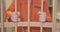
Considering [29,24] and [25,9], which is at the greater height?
[25,9]

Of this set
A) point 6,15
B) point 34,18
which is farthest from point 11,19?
point 34,18

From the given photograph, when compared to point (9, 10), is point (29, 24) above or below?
below

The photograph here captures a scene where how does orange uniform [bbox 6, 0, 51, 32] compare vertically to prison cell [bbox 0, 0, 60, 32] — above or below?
above

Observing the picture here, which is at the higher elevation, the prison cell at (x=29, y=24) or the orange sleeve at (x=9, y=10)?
the orange sleeve at (x=9, y=10)

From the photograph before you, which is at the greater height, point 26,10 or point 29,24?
point 26,10

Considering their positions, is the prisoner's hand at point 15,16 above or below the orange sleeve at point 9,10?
below

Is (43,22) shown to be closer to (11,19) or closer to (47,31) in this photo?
(47,31)

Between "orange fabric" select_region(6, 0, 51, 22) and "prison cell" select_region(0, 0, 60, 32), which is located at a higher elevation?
"orange fabric" select_region(6, 0, 51, 22)

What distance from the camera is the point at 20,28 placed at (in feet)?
2.85

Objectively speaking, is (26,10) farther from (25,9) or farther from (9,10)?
(9,10)

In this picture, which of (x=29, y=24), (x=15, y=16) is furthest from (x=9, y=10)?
(x=29, y=24)

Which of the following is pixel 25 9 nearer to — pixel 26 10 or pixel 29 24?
pixel 26 10

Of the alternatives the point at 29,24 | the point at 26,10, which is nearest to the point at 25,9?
the point at 26,10

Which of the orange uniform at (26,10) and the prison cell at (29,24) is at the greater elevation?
the orange uniform at (26,10)
